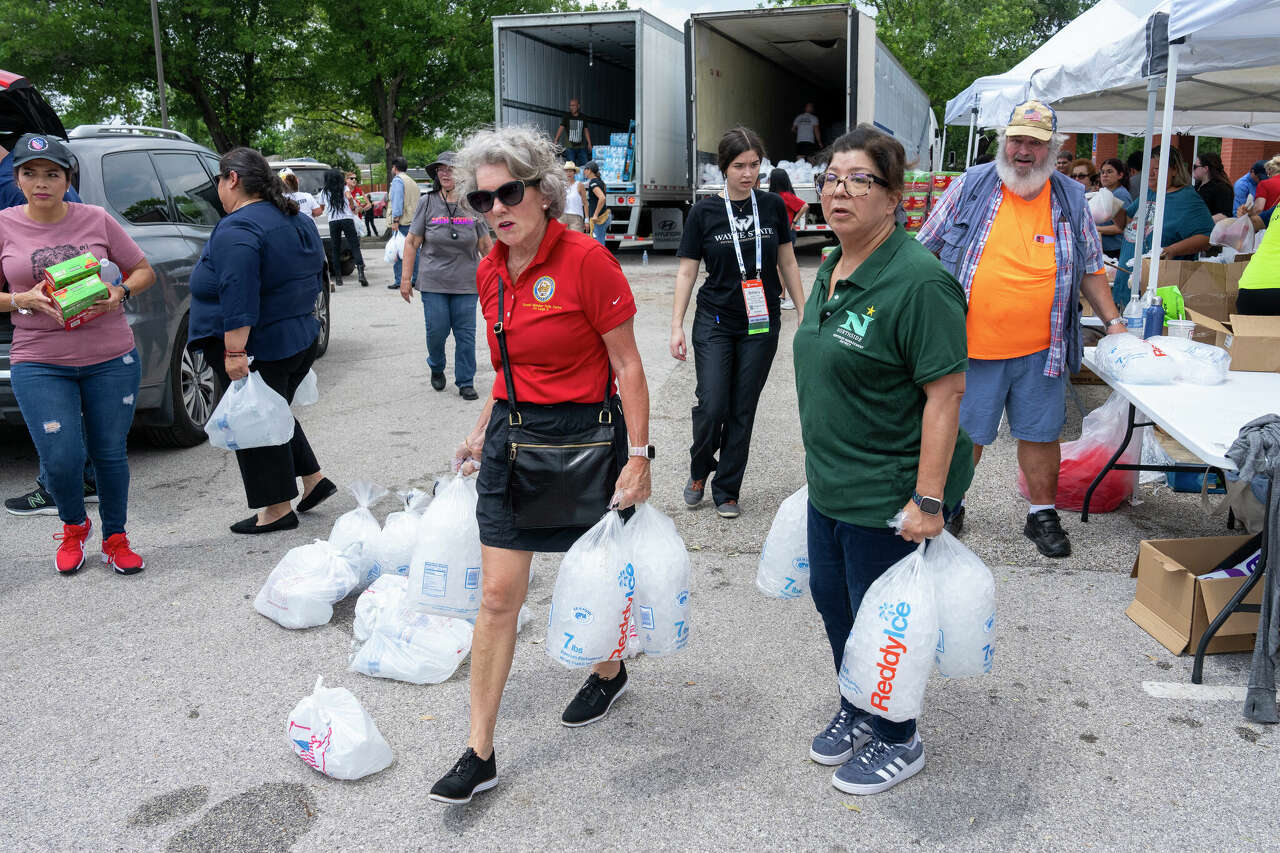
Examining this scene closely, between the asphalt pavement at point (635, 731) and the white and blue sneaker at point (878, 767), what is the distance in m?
0.04

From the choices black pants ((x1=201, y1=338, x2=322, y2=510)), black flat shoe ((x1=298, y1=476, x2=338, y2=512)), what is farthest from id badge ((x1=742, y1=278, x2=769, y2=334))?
black flat shoe ((x1=298, y1=476, x2=338, y2=512))

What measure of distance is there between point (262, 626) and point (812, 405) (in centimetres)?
248

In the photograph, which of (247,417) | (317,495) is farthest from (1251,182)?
(247,417)

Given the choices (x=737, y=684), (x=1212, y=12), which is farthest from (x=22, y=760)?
(x=1212, y=12)

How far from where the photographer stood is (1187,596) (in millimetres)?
3674

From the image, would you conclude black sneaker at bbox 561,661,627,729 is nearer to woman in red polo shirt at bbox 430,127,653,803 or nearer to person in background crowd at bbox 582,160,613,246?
woman in red polo shirt at bbox 430,127,653,803

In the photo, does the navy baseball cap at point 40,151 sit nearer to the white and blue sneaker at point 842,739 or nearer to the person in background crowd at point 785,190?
the white and blue sneaker at point 842,739

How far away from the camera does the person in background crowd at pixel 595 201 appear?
16188 millimetres

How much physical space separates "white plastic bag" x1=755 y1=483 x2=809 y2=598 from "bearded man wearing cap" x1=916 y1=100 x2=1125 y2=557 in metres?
1.86

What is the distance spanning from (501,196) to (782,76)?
18837 mm

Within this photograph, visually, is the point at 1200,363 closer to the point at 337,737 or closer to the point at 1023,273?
the point at 1023,273

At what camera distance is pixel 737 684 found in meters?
3.56

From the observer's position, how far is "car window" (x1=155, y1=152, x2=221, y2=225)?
6616 mm

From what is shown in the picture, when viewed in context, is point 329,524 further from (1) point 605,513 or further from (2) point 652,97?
(2) point 652,97
